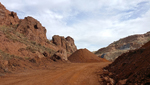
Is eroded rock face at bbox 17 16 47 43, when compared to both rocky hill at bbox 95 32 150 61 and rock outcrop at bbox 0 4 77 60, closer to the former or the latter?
rock outcrop at bbox 0 4 77 60

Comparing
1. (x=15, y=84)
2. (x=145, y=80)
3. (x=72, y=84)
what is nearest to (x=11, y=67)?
(x=15, y=84)

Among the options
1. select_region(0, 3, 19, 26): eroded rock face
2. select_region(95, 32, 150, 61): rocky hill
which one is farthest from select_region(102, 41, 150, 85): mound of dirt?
select_region(95, 32, 150, 61): rocky hill

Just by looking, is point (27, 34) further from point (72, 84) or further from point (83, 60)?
point (72, 84)

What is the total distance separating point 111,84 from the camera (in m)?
5.48

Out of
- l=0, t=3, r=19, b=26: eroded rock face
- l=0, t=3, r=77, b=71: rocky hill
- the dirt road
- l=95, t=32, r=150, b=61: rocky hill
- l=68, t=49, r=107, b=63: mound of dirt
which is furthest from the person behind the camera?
l=95, t=32, r=150, b=61: rocky hill

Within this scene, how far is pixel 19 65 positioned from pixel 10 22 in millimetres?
29460

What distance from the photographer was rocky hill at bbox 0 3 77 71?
49.6 feet

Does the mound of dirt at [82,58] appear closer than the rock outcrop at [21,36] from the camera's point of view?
No

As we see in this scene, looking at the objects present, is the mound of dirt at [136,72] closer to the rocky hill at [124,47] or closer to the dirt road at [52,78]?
the dirt road at [52,78]

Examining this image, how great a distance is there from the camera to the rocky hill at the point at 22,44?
1511 centimetres

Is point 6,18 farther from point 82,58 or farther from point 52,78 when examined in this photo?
point 52,78

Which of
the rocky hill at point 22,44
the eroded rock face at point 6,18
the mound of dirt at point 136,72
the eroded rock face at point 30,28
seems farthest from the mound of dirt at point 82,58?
the mound of dirt at point 136,72

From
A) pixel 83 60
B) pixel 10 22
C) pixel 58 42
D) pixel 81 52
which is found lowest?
pixel 83 60

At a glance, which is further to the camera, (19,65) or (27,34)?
(27,34)
